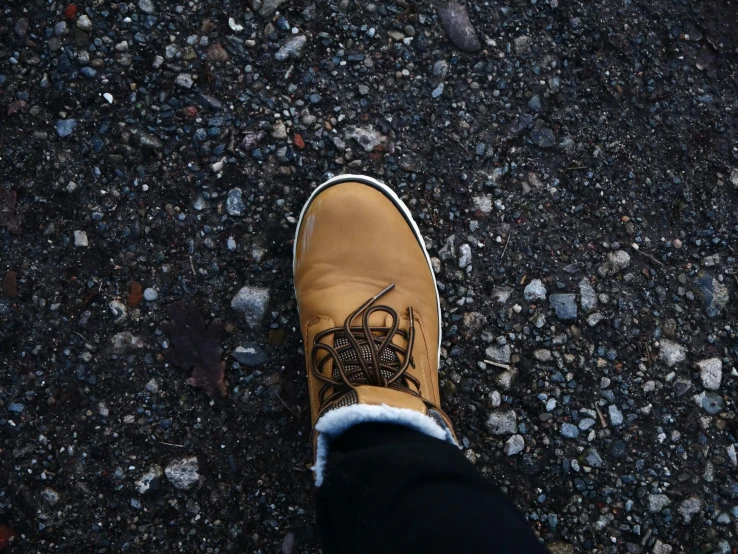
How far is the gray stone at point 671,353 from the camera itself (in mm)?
1930

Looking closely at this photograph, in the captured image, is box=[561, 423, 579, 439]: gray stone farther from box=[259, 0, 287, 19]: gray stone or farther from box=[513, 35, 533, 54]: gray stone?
box=[259, 0, 287, 19]: gray stone

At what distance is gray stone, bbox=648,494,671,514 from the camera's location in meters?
1.84

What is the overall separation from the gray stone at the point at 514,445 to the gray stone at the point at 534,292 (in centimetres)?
48

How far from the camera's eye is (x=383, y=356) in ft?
5.79

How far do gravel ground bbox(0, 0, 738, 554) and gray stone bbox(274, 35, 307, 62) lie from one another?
0.06ft

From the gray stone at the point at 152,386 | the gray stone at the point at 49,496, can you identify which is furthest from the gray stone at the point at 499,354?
the gray stone at the point at 49,496

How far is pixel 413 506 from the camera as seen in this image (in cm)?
122

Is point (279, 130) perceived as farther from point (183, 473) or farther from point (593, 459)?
point (593, 459)

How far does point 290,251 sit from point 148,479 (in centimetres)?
88

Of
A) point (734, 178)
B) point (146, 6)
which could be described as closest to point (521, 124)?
point (734, 178)

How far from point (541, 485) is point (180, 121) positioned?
1756mm

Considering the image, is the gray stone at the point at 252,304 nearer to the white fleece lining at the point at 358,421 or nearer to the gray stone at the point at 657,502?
the white fleece lining at the point at 358,421

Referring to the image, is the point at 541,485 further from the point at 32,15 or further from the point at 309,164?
the point at 32,15

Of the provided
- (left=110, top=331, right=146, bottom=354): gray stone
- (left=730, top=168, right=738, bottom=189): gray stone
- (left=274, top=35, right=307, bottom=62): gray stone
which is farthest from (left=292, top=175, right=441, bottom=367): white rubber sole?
(left=730, top=168, right=738, bottom=189): gray stone
